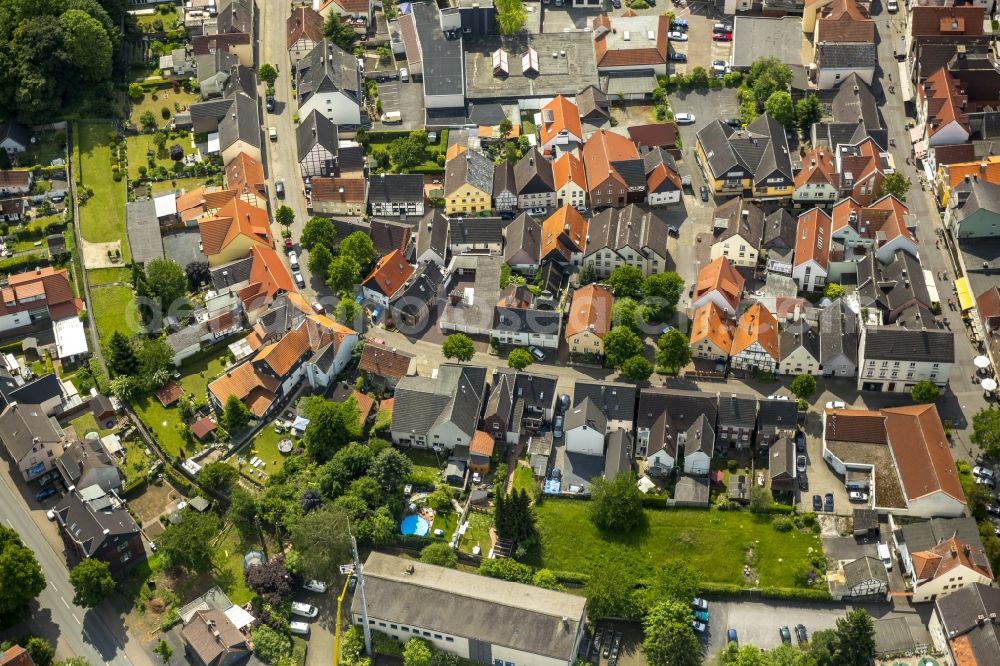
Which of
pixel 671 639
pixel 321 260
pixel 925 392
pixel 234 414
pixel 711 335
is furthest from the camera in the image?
pixel 321 260

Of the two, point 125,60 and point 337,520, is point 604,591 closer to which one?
point 337,520

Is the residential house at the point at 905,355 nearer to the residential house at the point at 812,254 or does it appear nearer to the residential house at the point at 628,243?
the residential house at the point at 812,254

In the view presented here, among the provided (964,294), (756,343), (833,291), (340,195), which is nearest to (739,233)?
(833,291)

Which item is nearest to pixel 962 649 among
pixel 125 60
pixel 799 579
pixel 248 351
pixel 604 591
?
pixel 799 579

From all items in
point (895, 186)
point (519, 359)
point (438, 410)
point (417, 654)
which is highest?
point (895, 186)

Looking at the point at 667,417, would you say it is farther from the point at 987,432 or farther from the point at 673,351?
the point at 987,432

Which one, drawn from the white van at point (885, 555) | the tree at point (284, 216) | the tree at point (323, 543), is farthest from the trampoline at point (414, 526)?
the tree at point (284, 216)
